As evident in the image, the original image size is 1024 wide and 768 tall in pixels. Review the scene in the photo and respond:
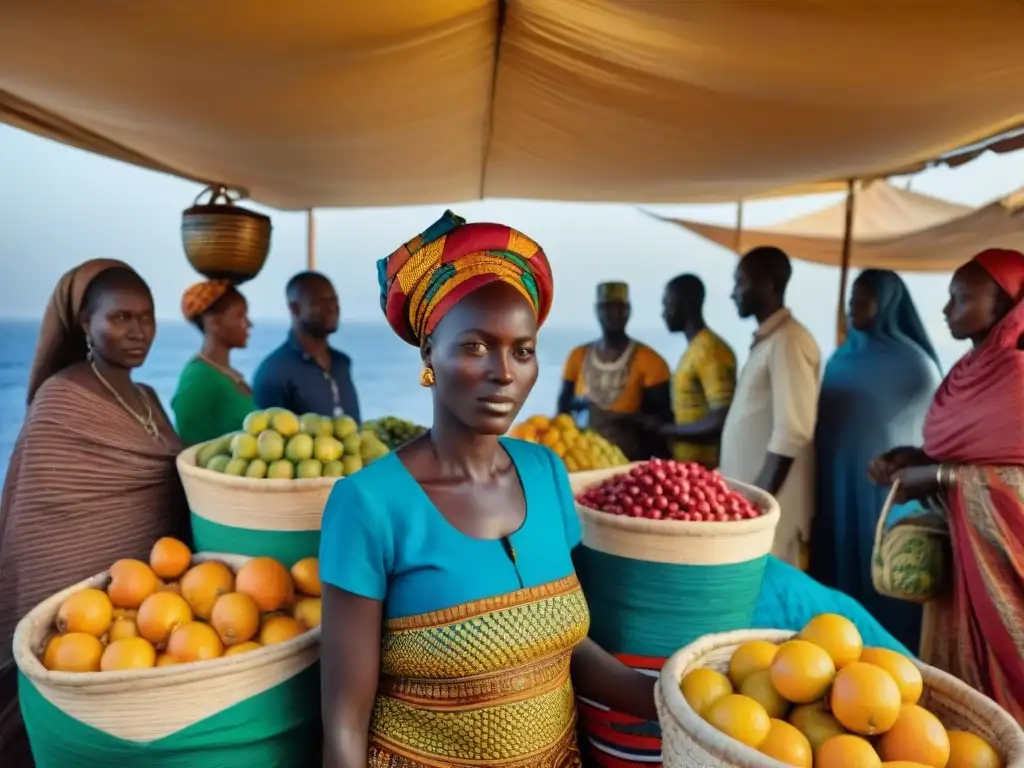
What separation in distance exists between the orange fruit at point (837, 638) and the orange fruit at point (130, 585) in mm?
1521

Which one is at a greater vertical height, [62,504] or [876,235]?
[876,235]

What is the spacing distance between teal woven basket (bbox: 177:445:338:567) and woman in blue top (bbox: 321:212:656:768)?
26.6 inches

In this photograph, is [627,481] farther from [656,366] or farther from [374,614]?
[656,366]

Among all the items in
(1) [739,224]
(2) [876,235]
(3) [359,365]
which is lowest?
(3) [359,365]

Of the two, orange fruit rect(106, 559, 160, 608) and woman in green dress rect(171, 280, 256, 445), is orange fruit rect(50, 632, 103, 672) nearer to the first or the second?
orange fruit rect(106, 559, 160, 608)

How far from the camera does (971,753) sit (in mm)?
1093

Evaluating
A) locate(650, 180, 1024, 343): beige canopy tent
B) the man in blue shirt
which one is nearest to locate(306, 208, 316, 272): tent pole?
the man in blue shirt

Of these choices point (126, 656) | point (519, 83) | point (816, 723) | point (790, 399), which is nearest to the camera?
point (816, 723)

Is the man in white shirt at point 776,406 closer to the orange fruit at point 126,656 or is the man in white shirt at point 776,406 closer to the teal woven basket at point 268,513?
the teal woven basket at point 268,513

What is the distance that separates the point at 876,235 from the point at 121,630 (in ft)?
18.7

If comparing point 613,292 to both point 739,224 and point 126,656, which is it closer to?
point 739,224

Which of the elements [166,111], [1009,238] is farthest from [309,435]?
[1009,238]

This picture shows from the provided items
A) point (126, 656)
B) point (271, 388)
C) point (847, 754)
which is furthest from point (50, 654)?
point (271, 388)

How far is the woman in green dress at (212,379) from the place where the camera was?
3.05m
